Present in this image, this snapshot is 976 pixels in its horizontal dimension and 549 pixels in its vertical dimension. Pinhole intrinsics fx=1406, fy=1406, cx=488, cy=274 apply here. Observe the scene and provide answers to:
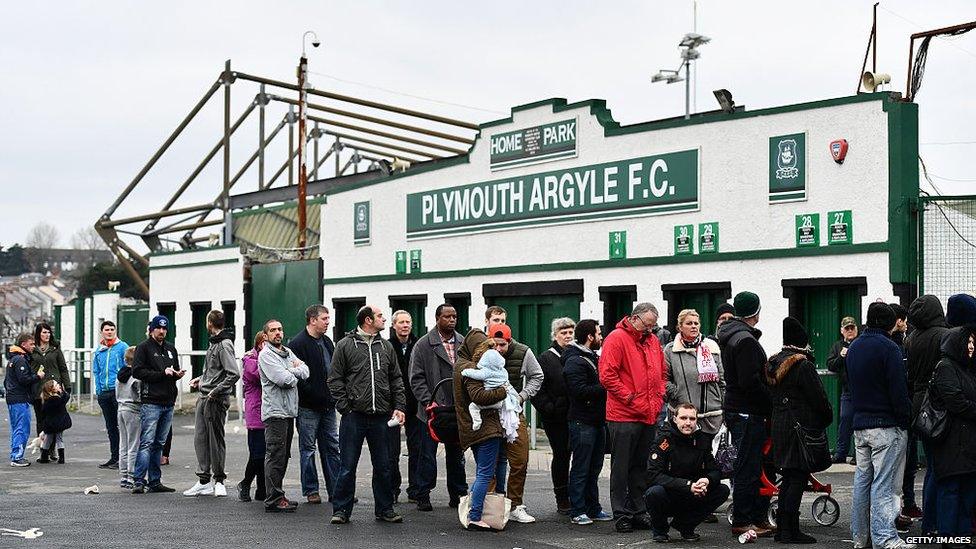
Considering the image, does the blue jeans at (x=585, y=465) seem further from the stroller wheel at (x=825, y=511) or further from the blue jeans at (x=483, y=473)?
the stroller wheel at (x=825, y=511)

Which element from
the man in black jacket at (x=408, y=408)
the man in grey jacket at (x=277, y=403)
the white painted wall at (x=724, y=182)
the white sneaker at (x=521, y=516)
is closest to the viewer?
the white sneaker at (x=521, y=516)

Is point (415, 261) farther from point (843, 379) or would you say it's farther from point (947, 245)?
point (843, 379)

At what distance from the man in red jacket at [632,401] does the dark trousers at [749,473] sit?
89 cm

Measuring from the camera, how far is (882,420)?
1041 centimetres

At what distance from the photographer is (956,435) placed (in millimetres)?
10375

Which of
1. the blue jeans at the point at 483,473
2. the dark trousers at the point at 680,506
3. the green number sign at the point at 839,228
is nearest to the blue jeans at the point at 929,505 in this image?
the dark trousers at the point at 680,506

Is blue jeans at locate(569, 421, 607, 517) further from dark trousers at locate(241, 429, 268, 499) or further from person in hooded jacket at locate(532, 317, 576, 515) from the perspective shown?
dark trousers at locate(241, 429, 268, 499)

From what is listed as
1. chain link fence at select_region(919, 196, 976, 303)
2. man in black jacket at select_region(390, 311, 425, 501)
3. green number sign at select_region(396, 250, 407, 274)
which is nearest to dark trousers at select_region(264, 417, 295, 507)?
man in black jacket at select_region(390, 311, 425, 501)

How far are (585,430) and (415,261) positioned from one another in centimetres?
1528

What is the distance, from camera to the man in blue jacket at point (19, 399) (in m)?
19.1

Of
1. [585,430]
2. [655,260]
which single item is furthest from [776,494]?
[655,260]

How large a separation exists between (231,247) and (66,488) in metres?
19.0

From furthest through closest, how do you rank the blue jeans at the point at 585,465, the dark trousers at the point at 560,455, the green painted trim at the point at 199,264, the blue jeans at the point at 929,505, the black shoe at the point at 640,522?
the green painted trim at the point at 199,264 → the dark trousers at the point at 560,455 → the blue jeans at the point at 585,465 → the black shoe at the point at 640,522 → the blue jeans at the point at 929,505

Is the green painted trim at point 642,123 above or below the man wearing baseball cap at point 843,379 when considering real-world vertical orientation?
above
